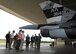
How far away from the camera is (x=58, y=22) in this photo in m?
14.0

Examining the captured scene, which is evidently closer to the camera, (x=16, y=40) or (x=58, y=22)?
(x=58, y=22)

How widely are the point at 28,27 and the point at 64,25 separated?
3.59m

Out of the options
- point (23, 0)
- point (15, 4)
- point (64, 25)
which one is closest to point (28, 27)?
point (64, 25)

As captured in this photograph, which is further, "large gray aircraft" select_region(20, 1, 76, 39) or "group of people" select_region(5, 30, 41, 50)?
"group of people" select_region(5, 30, 41, 50)

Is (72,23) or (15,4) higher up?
(15,4)

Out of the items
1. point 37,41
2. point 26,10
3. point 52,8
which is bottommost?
point 37,41

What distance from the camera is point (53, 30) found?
13.2 m

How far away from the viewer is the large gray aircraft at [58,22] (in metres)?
12.4

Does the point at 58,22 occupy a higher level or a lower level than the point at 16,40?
higher

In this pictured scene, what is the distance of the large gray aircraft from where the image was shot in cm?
1238

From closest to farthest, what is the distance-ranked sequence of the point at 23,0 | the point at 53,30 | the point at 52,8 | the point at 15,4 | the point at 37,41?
the point at 53,30
the point at 52,8
the point at 37,41
the point at 23,0
the point at 15,4

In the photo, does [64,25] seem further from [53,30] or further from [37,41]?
[37,41]

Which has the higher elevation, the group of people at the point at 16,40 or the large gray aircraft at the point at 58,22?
the large gray aircraft at the point at 58,22

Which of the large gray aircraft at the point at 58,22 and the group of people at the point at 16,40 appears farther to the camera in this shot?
the group of people at the point at 16,40
